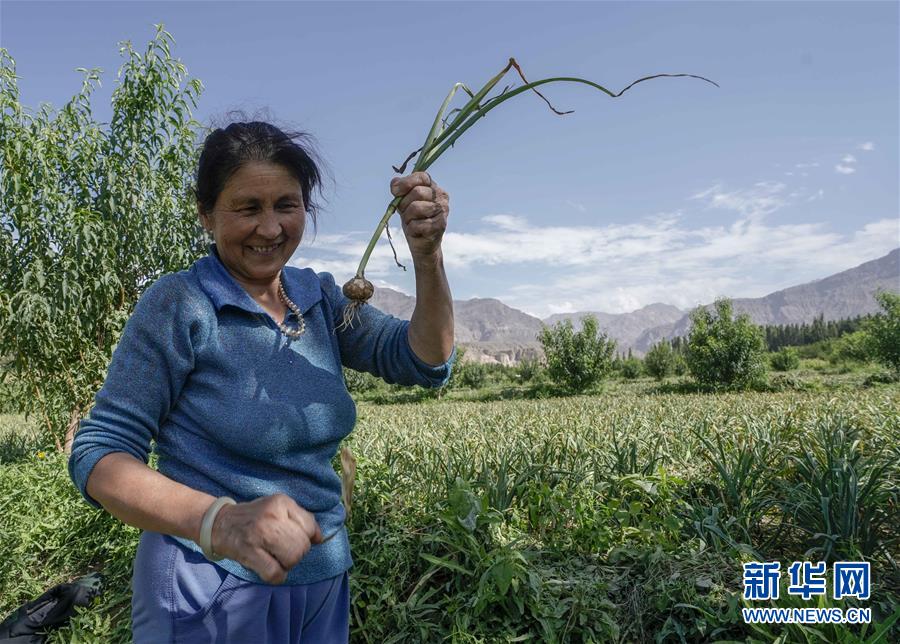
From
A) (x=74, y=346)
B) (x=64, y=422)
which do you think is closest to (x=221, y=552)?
(x=74, y=346)

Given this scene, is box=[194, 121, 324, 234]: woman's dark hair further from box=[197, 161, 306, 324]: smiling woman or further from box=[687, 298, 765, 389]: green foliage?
box=[687, 298, 765, 389]: green foliage

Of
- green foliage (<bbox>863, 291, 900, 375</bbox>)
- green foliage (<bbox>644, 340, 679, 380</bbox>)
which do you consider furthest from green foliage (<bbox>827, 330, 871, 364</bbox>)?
green foliage (<bbox>644, 340, 679, 380</bbox>)

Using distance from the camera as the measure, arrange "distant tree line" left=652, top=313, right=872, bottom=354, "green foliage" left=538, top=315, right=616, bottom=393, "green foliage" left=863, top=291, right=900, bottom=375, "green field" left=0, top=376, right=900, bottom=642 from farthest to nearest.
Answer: "distant tree line" left=652, top=313, right=872, bottom=354 < "green foliage" left=538, top=315, right=616, bottom=393 < "green foliage" left=863, top=291, right=900, bottom=375 < "green field" left=0, top=376, right=900, bottom=642

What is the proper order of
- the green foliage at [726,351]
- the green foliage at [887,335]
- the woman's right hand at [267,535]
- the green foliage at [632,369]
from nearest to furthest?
the woman's right hand at [267,535]
the green foliage at [887,335]
the green foliage at [726,351]
the green foliage at [632,369]

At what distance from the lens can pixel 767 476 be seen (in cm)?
322

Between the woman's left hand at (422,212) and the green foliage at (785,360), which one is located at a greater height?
the green foliage at (785,360)

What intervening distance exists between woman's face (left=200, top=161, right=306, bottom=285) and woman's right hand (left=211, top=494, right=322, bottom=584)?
1.90ft

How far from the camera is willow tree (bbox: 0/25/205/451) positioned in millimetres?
5457

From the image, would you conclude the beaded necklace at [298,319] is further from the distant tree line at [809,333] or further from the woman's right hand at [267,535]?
the distant tree line at [809,333]

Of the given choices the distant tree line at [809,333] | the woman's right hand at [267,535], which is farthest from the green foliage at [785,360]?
the distant tree line at [809,333]

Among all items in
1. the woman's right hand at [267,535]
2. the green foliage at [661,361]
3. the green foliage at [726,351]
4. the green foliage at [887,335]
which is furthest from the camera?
the green foliage at [661,361]

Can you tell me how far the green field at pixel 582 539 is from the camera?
2.56m

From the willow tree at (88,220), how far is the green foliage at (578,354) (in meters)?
20.4

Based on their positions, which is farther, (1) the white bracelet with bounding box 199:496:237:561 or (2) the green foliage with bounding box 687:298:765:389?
(2) the green foliage with bounding box 687:298:765:389
